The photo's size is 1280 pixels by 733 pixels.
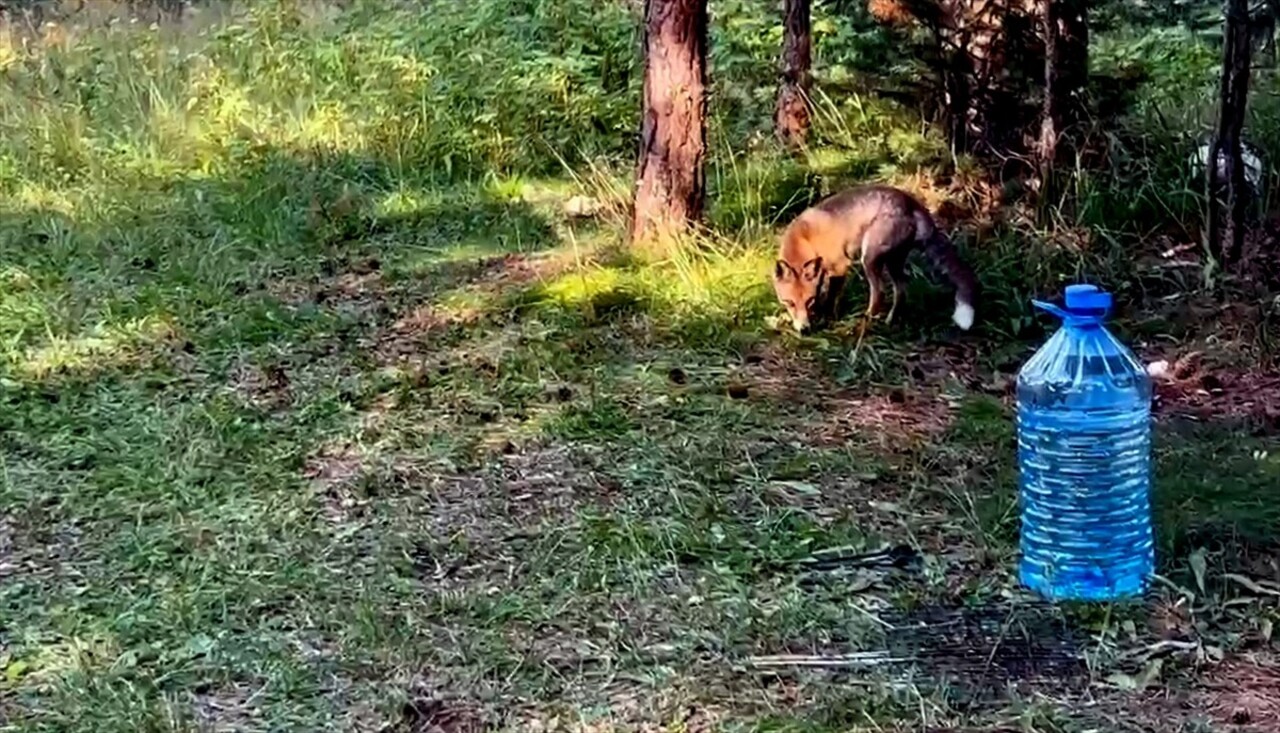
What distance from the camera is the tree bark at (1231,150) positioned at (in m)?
4.79

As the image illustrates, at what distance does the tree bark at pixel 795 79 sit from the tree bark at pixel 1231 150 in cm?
220

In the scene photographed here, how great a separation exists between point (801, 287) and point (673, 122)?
1085 millimetres

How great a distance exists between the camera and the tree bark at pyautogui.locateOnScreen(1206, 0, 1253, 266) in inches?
189

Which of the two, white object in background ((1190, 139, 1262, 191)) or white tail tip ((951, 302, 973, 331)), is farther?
white object in background ((1190, 139, 1262, 191))

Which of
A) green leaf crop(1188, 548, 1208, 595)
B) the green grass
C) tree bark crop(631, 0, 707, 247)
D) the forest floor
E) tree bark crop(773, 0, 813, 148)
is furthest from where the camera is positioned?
Result: tree bark crop(773, 0, 813, 148)

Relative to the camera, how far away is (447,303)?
528 centimetres

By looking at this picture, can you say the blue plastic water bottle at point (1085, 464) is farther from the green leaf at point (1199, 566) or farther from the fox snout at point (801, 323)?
the fox snout at point (801, 323)

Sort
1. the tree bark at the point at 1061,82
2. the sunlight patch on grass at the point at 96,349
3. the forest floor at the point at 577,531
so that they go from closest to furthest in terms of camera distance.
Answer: the forest floor at the point at 577,531 → the sunlight patch on grass at the point at 96,349 → the tree bark at the point at 1061,82

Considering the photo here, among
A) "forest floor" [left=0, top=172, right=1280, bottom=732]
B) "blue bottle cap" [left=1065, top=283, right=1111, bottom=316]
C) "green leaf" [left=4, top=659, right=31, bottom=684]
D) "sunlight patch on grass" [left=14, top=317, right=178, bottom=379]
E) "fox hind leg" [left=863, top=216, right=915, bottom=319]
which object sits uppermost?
"blue bottle cap" [left=1065, top=283, right=1111, bottom=316]

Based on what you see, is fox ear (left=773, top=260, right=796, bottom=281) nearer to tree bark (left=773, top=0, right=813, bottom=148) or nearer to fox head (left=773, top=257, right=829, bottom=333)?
fox head (left=773, top=257, right=829, bottom=333)

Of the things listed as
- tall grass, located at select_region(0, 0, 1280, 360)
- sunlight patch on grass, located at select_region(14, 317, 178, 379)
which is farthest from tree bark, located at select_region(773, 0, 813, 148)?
sunlight patch on grass, located at select_region(14, 317, 178, 379)

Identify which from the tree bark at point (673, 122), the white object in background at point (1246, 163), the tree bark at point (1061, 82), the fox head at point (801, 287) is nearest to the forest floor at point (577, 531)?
the fox head at point (801, 287)

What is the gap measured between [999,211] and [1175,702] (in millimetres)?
3280

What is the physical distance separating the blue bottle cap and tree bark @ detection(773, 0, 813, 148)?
155 inches
